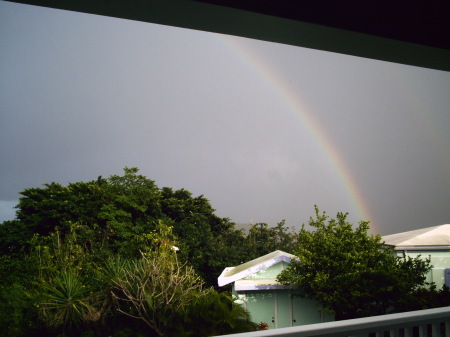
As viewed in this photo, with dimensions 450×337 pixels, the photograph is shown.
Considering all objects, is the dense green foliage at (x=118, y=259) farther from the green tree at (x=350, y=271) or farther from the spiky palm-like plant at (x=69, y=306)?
the green tree at (x=350, y=271)

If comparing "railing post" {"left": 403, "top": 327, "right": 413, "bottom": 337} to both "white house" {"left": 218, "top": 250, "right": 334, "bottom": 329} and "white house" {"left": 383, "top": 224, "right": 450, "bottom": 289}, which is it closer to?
"white house" {"left": 218, "top": 250, "right": 334, "bottom": 329}

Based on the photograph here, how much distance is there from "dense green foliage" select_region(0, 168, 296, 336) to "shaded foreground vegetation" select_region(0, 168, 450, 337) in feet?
0.08

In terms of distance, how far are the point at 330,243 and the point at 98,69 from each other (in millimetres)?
13206

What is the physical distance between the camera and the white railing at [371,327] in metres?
0.97

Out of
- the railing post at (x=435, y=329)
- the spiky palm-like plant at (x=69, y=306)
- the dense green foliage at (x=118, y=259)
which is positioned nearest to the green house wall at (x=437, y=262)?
the dense green foliage at (x=118, y=259)

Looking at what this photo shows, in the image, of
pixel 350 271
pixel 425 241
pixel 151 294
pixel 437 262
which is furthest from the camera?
pixel 437 262

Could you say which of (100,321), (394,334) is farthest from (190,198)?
(394,334)

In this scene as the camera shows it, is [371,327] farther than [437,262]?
No

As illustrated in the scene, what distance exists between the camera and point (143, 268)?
5.60 m

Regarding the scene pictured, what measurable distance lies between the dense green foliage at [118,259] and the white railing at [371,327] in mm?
4148

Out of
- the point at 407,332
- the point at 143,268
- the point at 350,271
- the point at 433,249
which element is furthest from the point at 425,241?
the point at 407,332

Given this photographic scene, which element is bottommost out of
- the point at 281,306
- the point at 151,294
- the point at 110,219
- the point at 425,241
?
the point at 281,306

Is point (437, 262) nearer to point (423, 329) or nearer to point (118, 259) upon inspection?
point (118, 259)

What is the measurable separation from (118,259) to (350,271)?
553 centimetres
